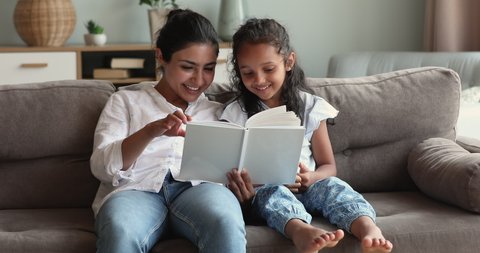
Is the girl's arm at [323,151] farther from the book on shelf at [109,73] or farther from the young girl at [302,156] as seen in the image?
the book on shelf at [109,73]

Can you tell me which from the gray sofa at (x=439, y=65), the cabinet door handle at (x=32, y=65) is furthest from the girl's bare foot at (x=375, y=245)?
the cabinet door handle at (x=32, y=65)

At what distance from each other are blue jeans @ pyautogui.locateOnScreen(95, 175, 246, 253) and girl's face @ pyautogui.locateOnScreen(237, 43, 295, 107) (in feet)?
1.08

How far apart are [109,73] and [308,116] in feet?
6.87

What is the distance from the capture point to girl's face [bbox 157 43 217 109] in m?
2.22

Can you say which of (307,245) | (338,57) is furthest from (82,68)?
(307,245)

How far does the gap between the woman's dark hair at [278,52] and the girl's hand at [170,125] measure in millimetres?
364

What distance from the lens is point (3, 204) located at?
2291 millimetres

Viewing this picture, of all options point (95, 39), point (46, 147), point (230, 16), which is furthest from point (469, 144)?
point (95, 39)

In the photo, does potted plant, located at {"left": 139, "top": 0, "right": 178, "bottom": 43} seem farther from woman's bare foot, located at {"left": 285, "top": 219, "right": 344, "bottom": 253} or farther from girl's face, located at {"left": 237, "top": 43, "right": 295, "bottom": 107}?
woman's bare foot, located at {"left": 285, "top": 219, "right": 344, "bottom": 253}

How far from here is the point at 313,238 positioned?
184cm

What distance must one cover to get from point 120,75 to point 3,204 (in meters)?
1.95

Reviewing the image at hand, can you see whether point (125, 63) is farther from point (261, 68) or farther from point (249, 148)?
point (249, 148)

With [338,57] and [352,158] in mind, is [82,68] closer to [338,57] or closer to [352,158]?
[338,57]

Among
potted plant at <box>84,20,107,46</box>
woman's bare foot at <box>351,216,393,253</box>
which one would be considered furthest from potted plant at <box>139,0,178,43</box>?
woman's bare foot at <box>351,216,393,253</box>
